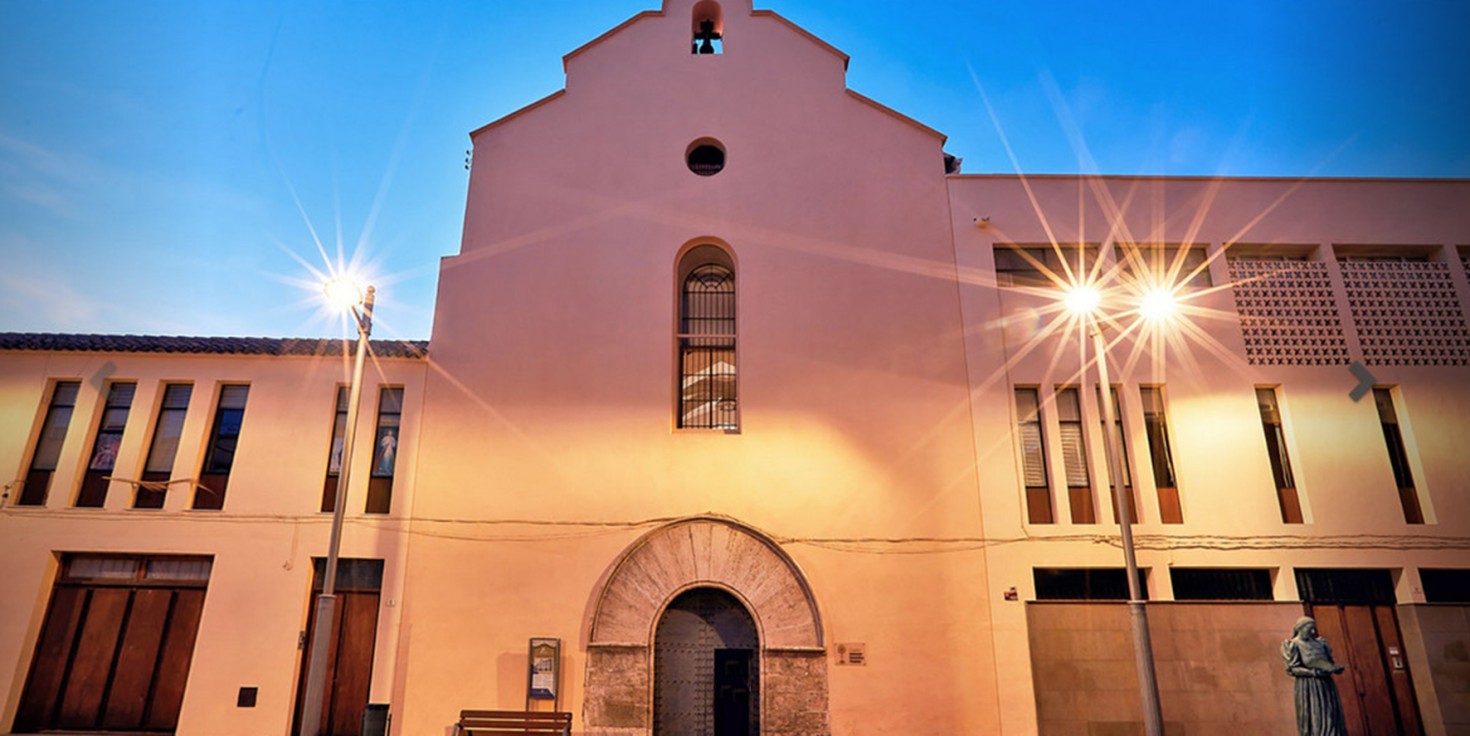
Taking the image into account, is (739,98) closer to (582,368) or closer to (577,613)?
(582,368)

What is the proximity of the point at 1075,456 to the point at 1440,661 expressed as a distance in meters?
6.08

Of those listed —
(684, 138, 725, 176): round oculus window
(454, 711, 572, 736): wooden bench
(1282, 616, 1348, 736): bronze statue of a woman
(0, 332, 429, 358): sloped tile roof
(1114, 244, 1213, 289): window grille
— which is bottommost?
(454, 711, 572, 736): wooden bench

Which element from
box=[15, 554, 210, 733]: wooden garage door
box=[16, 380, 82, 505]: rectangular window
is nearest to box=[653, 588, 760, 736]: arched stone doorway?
box=[15, 554, 210, 733]: wooden garage door

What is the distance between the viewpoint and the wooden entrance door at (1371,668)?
12.4 meters

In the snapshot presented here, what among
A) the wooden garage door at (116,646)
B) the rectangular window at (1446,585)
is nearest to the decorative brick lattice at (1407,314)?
the rectangular window at (1446,585)

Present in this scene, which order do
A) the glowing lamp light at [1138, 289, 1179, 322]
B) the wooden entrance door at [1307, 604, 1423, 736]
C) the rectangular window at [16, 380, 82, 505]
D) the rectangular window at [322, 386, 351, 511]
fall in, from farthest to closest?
1. the glowing lamp light at [1138, 289, 1179, 322]
2. the rectangular window at [16, 380, 82, 505]
3. the rectangular window at [322, 386, 351, 511]
4. the wooden entrance door at [1307, 604, 1423, 736]

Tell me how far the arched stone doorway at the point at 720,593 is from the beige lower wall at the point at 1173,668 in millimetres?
3577

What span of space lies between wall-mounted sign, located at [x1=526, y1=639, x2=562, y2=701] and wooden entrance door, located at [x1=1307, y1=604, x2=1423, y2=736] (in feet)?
39.0

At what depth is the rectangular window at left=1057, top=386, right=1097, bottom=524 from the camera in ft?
44.1

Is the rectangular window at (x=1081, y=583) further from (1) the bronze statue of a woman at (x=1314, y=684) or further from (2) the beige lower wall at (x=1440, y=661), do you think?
(2) the beige lower wall at (x=1440, y=661)

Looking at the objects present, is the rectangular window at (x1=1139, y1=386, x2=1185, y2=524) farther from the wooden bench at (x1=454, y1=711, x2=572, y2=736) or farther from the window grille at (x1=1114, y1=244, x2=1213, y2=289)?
the wooden bench at (x1=454, y1=711, x2=572, y2=736)

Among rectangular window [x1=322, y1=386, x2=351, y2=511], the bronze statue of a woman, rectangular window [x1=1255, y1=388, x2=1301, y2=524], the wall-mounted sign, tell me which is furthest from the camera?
rectangular window [x1=322, y1=386, x2=351, y2=511]

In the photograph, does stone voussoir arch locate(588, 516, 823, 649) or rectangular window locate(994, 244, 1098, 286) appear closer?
stone voussoir arch locate(588, 516, 823, 649)

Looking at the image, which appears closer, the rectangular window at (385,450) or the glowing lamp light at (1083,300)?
the glowing lamp light at (1083,300)
